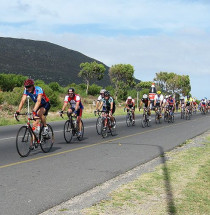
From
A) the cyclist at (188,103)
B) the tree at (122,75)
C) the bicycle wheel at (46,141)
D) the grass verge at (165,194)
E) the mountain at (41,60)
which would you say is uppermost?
the mountain at (41,60)

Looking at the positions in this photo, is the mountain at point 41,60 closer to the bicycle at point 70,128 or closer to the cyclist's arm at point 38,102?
the bicycle at point 70,128

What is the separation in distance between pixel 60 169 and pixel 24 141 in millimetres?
2044

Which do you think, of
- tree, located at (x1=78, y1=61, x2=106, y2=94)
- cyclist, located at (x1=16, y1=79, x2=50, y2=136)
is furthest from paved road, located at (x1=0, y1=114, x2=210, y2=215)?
tree, located at (x1=78, y1=61, x2=106, y2=94)

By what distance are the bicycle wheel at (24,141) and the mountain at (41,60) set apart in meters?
97.0

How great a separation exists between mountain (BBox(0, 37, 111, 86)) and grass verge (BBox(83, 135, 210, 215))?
10018cm

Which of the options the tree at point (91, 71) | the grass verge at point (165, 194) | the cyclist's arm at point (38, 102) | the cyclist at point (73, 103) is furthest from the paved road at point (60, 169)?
the tree at point (91, 71)

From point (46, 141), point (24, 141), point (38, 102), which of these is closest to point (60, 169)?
point (24, 141)

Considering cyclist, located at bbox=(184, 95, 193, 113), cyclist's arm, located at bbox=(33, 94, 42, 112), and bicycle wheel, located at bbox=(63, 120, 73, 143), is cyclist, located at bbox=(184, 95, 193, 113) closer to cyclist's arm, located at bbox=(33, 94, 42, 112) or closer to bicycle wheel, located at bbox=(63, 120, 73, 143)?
bicycle wheel, located at bbox=(63, 120, 73, 143)

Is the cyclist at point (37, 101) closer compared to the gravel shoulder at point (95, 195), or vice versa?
the gravel shoulder at point (95, 195)

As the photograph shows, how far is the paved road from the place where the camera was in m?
5.37

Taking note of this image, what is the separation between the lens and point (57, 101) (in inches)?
1686

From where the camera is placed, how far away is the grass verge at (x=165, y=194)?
15.7 feet

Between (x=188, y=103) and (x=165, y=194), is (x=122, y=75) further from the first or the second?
(x=165, y=194)

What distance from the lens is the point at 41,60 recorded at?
5408 inches
